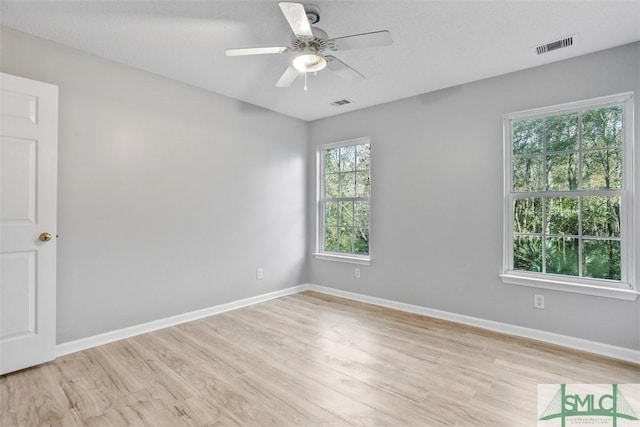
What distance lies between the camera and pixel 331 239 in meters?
4.64

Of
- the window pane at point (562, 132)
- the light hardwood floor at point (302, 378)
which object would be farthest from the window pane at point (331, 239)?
the window pane at point (562, 132)

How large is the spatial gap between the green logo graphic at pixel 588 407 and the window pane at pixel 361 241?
2.46 meters

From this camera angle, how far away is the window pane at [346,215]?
4.40 m

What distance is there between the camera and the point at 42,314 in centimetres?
236

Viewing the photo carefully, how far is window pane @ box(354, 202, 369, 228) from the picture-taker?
13.8 ft

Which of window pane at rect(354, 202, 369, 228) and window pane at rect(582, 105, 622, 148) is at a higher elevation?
window pane at rect(582, 105, 622, 148)

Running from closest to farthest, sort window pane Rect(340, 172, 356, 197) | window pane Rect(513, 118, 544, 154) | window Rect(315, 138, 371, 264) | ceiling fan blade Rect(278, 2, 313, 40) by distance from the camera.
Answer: ceiling fan blade Rect(278, 2, 313, 40) → window pane Rect(513, 118, 544, 154) → window Rect(315, 138, 371, 264) → window pane Rect(340, 172, 356, 197)

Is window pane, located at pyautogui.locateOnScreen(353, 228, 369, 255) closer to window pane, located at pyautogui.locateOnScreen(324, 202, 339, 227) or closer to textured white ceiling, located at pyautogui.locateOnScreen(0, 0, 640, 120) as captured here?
window pane, located at pyautogui.locateOnScreen(324, 202, 339, 227)

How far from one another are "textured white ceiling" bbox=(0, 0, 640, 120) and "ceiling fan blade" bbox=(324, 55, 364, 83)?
256mm

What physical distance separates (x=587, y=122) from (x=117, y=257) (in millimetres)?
4402

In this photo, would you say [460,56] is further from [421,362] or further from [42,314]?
Answer: [42,314]

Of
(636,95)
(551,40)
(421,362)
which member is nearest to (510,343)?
(421,362)

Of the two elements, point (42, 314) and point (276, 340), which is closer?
point (42, 314)

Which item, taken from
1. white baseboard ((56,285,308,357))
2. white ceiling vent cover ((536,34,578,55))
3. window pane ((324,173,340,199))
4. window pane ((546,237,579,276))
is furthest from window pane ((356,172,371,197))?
white ceiling vent cover ((536,34,578,55))
